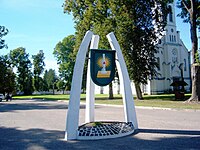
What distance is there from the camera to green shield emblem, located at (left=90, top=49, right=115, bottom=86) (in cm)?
807

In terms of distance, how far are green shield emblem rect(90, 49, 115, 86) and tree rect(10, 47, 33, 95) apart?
71391 mm

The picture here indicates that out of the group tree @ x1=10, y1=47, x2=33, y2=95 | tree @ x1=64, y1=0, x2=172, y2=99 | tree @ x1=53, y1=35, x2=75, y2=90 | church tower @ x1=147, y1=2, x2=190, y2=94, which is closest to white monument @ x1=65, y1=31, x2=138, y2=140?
tree @ x1=64, y1=0, x2=172, y2=99

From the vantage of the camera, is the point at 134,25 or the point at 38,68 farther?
the point at 38,68

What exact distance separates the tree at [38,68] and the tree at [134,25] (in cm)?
5196

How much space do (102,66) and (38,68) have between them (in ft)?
245

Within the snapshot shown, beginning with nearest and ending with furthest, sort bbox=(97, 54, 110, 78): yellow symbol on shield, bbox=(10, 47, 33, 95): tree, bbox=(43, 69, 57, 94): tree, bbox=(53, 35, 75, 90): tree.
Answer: bbox=(97, 54, 110, 78): yellow symbol on shield < bbox=(53, 35, 75, 90): tree < bbox=(10, 47, 33, 95): tree < bbox=(43, 69, 57, 94): tree

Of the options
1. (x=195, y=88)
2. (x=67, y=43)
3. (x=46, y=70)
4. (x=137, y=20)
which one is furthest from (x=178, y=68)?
(x=46, y=70)

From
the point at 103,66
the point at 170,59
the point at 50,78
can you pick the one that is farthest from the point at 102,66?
the point at 50,78

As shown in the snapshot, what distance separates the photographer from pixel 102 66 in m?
8.23

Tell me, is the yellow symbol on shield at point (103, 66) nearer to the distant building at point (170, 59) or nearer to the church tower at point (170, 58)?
the distant building at point (170, 59)

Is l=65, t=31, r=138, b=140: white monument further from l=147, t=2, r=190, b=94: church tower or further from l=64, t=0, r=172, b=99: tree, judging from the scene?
l=147, t=2, r=190, b=94: church tower

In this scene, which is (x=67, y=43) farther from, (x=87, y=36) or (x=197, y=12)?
(x=87, y=36)

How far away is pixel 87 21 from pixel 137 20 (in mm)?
7093

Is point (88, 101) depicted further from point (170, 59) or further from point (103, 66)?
point (170, 59)
